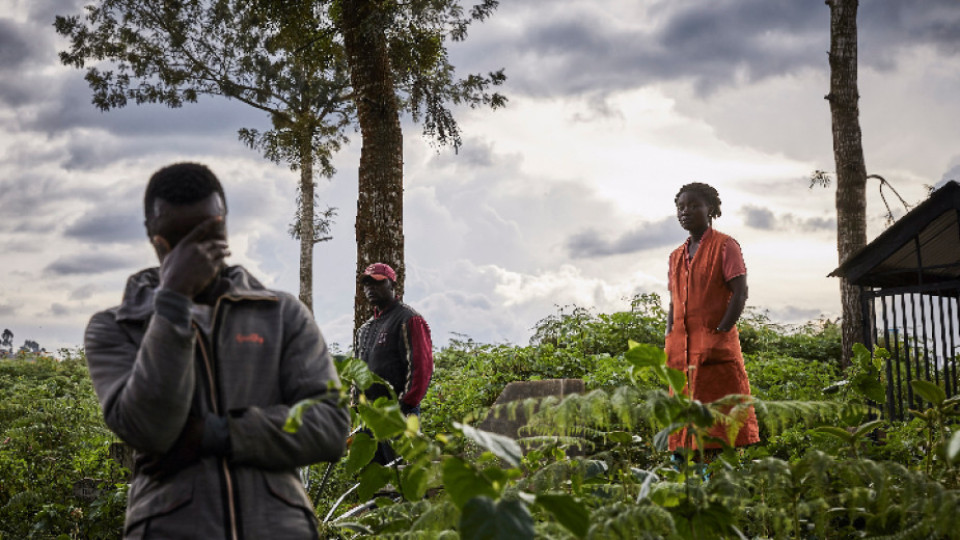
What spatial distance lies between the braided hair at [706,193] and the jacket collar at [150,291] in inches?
156

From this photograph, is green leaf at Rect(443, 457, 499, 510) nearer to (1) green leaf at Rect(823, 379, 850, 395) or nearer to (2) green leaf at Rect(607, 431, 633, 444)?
(2) green leaf at Rect(607, 431, 633, 444)

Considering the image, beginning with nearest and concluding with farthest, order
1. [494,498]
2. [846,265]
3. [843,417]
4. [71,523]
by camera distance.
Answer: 1. [494,498]
2. [843,417]
3. [71,523]
4. [846,265]

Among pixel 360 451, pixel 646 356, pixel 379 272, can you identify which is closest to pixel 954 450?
pixel 646 356

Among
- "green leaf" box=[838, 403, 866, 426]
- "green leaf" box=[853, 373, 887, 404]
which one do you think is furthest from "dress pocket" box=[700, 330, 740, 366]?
"green leaf" box=[838, 403, 866, 426]

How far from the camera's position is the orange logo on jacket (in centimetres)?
183

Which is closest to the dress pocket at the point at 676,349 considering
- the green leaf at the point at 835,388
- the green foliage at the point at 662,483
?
the green foliage at the point at 662,483

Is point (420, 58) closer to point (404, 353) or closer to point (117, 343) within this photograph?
point (404, 353)

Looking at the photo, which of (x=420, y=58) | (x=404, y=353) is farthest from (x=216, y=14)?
(x=404, y=353)

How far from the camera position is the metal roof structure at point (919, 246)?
816 cm

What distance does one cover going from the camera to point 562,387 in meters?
6.50

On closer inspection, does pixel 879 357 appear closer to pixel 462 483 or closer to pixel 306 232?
pixel 462 483

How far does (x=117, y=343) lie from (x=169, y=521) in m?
0.43

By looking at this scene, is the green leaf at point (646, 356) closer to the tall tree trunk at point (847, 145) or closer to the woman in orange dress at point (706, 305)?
the woman in orange dress at point (706, 305)

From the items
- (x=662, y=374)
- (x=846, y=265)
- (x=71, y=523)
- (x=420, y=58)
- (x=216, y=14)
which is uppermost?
(x=216, y=14)
